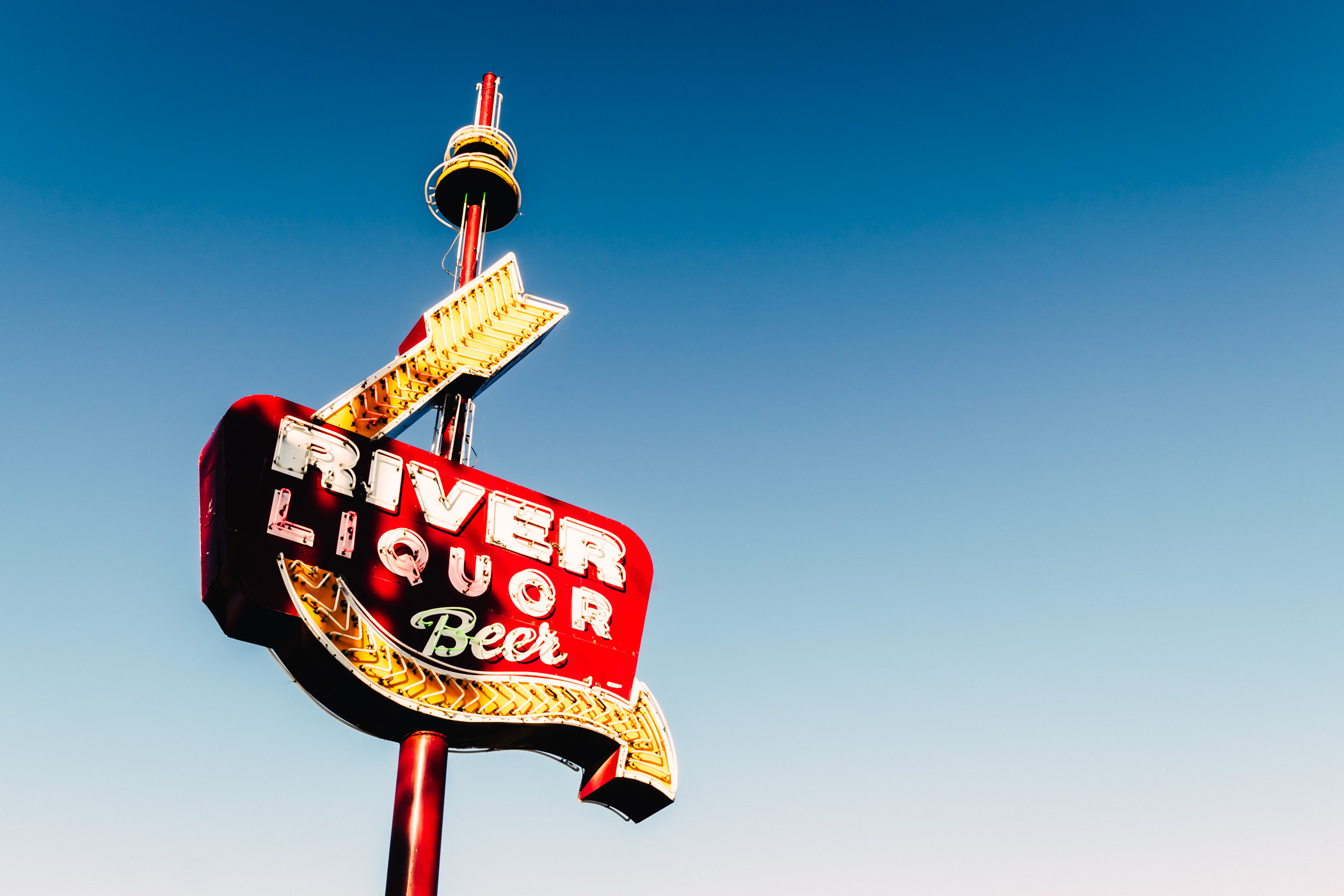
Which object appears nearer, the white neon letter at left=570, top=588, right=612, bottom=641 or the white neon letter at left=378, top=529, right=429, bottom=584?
the white neon letter at left=378, top=529, right=429, bottom=584

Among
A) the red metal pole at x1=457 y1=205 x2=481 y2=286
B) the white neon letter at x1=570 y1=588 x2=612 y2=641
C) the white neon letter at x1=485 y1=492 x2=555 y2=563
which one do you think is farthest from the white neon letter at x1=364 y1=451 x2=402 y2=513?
the red metal pole at x1=457 y1=205 x2=481 y2=286

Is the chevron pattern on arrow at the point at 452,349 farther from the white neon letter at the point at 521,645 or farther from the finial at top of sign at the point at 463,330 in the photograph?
the white neon letter at the point at 521,645

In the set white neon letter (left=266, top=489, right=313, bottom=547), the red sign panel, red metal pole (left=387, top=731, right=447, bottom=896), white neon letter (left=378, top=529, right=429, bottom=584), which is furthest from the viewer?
white neon letter (left=378, top=529, right=429, bottom=584)

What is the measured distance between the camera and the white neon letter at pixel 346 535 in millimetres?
15625

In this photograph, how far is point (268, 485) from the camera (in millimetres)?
15336

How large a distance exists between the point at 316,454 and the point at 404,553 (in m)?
1.82

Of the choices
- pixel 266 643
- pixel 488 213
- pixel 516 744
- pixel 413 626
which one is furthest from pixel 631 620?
pixel 488 213

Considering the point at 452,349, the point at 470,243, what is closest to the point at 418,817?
the point at 452,349

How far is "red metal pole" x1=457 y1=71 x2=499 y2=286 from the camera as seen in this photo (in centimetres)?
2102

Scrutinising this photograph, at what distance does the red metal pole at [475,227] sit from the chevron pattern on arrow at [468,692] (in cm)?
717

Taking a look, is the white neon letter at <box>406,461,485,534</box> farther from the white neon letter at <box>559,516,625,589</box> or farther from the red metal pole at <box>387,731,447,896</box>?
the red metal pole at <box>387,731,447,896</box>

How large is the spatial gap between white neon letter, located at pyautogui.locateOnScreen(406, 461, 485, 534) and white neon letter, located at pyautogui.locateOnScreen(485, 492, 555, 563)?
356mm

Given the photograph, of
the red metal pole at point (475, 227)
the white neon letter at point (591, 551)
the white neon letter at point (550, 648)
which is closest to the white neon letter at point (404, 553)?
the white neon letter at point (550, 648)

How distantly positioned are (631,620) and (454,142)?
33.2ft
